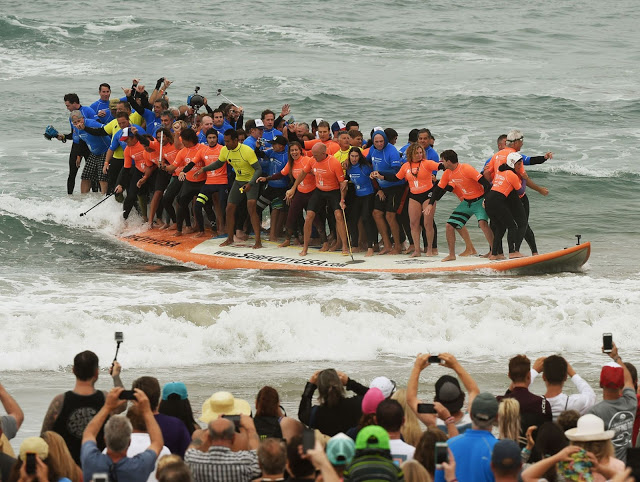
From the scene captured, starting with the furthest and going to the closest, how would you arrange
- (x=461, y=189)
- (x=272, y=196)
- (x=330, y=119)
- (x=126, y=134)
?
(x=330, y=119)
(x=126, y=134)
(x=272, y=196)
(x=461, y=189)

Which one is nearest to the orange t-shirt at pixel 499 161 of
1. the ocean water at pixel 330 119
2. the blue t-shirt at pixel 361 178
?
the ocean water at pixel 330 119

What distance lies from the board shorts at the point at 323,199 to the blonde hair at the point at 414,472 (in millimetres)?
8262

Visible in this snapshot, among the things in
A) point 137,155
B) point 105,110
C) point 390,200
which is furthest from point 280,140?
point 105,110

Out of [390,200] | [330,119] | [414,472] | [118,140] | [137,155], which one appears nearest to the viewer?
→ [414,472]

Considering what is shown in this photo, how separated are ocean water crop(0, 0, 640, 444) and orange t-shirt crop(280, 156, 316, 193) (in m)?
1.12

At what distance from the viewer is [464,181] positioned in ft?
39.7

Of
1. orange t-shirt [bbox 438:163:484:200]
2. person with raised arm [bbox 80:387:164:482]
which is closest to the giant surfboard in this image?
orange t-shirt [bbox 438:163:484:200]

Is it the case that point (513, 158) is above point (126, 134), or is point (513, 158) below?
below

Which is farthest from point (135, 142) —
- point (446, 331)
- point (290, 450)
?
point (290, 450)

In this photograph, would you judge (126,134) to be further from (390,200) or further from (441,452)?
(441,452)

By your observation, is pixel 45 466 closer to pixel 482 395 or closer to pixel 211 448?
pixel 211 448

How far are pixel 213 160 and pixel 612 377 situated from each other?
8585mm

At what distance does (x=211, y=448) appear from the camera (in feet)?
15.0

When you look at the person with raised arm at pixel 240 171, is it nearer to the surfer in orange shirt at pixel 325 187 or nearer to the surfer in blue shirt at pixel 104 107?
the surfer in orange shirt at pixel 325 187
